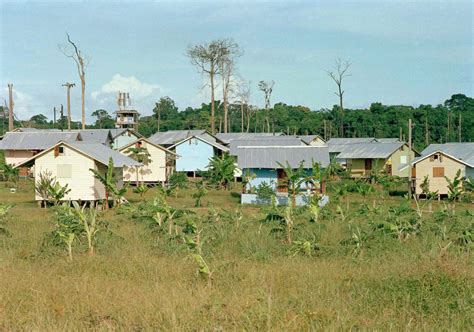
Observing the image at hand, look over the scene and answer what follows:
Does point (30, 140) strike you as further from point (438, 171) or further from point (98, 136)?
point (438, 171)

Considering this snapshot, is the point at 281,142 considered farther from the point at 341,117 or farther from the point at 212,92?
the point at 341,117

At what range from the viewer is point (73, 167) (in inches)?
1165

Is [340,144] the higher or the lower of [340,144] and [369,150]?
the higher

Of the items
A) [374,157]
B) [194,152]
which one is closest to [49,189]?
[194,152]

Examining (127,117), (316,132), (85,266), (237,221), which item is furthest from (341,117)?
(85,266)

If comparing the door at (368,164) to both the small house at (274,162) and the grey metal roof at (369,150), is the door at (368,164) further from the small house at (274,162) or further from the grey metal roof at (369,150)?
the small house at (274,162)

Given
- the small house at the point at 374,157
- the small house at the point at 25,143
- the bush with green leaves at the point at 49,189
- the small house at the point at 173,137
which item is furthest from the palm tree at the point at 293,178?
the small house at the point at 25,143

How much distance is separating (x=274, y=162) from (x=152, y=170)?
503 inches

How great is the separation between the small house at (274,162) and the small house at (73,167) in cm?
735

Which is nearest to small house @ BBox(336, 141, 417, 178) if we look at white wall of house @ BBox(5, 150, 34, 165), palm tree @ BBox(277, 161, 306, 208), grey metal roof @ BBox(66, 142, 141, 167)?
palm tree @ BBox(277, 161, 306, 208)

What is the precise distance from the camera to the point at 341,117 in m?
72.3

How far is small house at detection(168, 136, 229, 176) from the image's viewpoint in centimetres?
4947

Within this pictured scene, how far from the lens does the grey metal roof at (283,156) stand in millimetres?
32875

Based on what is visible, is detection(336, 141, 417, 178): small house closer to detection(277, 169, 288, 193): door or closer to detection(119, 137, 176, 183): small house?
detection(119, 137, 176, 183): small house
